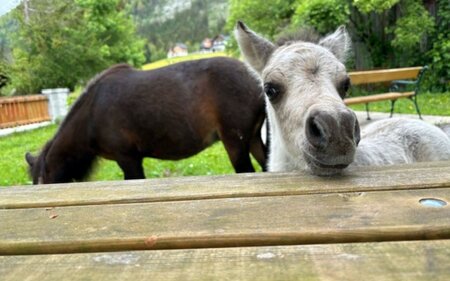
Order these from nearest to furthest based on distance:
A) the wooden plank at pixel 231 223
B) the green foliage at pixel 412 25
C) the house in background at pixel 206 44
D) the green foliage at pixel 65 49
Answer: the wooden plank at pixel 231 223
the green foliage at pixel 412 25
the green foliage at pixel 65 49
the house in background at pixel 206 44

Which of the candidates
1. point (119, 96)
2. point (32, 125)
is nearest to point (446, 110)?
point (119, 96)

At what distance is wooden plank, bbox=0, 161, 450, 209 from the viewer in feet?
4.10

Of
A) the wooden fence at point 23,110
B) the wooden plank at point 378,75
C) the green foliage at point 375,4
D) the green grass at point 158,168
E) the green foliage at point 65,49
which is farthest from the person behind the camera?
the green foliage at point 65,49

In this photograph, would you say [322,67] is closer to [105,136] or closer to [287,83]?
[287,83]

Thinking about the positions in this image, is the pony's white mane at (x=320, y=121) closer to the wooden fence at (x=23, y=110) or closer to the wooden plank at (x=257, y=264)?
the wooden plank at (x=257, y=264)

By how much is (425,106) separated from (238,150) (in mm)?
6615

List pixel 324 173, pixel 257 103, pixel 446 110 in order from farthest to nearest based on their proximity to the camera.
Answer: pixel 446 110, pixel 257 103, pixel 324 173

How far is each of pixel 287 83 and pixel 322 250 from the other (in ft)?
3.87

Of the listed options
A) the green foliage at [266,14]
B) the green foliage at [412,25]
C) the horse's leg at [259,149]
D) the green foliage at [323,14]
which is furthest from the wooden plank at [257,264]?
the green foliage at [266,14]

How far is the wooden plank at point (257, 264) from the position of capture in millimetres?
717

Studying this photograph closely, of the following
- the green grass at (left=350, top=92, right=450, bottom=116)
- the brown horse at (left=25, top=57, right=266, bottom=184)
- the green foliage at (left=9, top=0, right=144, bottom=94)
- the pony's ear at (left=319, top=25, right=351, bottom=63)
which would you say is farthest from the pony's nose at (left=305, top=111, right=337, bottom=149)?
the green foliage at (left=9, top=0, right=144, bottom=94)

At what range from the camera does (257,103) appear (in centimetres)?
399

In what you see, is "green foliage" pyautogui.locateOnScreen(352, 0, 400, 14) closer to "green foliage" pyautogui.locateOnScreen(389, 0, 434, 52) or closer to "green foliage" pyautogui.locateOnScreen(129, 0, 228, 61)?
"green foliage" pyautogui.locateOnScreen(389, 0, 434, 52)

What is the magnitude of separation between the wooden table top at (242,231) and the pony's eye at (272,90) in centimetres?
65
